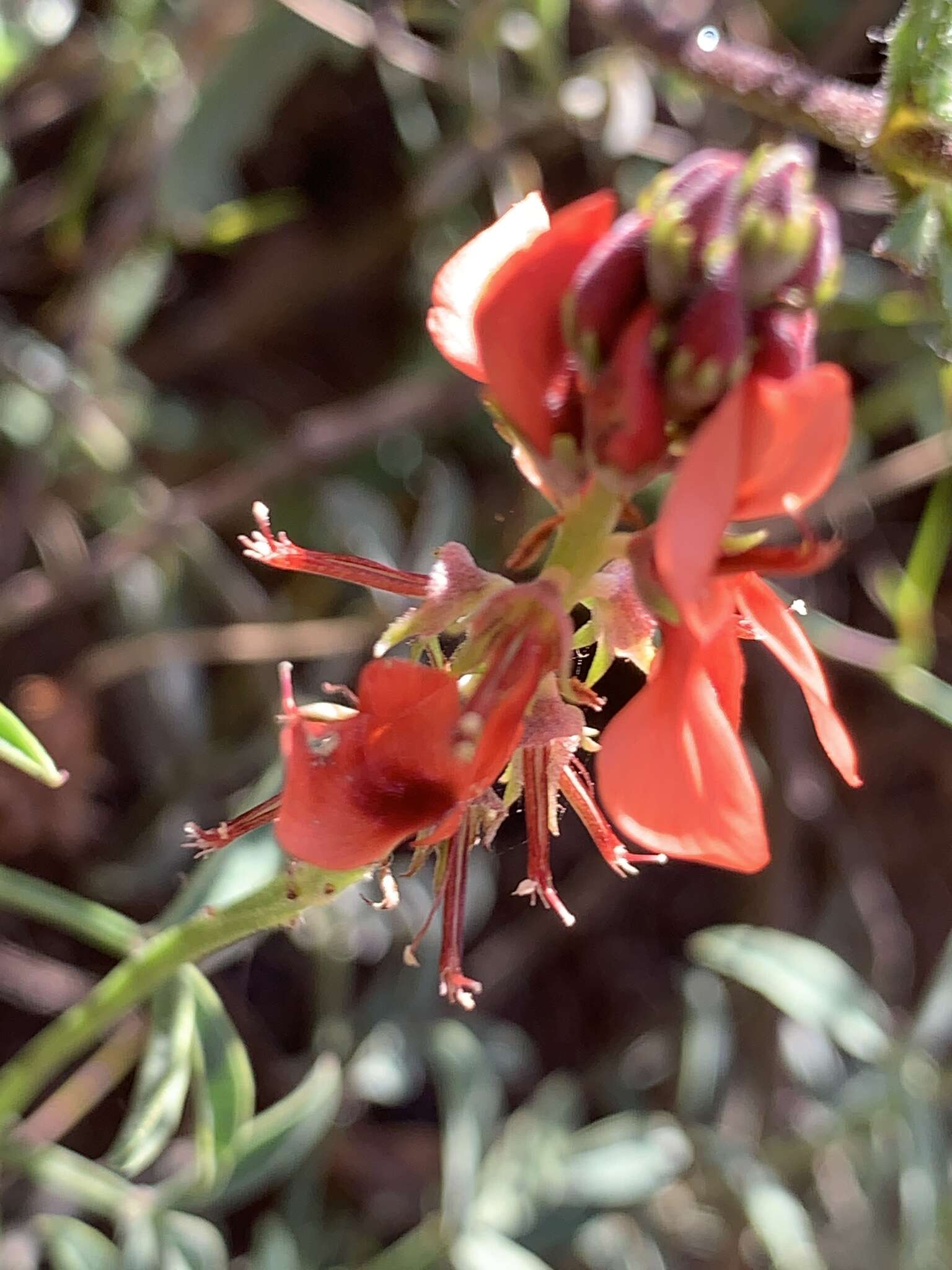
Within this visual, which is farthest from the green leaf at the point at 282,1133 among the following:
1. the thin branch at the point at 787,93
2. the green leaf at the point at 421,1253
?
the thin branch at the point at 787,93

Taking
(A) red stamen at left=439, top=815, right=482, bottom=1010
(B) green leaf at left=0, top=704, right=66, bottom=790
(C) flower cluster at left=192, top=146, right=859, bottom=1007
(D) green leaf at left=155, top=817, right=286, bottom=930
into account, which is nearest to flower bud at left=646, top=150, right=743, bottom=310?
(C) flower cluster at left=192, top=146, right=859, bottom=1007

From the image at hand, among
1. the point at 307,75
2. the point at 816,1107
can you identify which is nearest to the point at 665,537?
the point at 816,1107

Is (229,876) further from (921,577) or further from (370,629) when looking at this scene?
(921,577)

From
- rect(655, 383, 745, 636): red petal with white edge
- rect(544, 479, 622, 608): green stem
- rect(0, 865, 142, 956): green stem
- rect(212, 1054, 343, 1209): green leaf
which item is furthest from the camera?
rect(212, 1054, 343, 1209): green leaf

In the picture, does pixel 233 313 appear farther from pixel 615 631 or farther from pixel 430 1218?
pixel 615 631

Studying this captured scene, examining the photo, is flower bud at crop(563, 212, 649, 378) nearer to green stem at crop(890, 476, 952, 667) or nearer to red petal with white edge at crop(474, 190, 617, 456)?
red petal with white edge at crop(474, 190, 617, 456)

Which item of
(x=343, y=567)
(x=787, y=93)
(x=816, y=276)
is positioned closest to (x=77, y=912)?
(x=343, y=567)

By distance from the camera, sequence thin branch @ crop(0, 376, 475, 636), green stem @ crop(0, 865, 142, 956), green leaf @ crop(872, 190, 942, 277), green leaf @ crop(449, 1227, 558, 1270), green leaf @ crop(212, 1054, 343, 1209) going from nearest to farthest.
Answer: green leaf @ crop(872, 190, 942, 277) → green stem @ crop(0, 865, 142, 956) → green leaf @ crop(212, 1054, 343, 1209) → green leaf @ crop(449, 1227, 558, 1270) → thin branch @ crop(0, 376, 475, 636)

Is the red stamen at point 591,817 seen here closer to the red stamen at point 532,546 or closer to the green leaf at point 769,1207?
the red stamen at point 532,546
